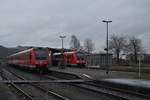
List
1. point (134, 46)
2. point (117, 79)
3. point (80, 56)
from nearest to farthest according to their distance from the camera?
point (117, 79), point (80, 56), point (134, 46)

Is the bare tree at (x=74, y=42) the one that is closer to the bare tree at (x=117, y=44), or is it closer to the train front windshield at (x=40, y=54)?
the bare tree at (x=117, y=44)

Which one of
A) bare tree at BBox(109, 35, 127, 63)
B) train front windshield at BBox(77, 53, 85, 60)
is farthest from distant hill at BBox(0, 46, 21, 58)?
train front windshield at BBox(77, 53, 85, 60)

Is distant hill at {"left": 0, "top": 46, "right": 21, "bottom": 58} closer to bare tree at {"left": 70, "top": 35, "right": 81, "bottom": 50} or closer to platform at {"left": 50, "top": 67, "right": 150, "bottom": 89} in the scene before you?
bare tree at {"left": 70, "top": 35, "right": 81, "bottom": 50}

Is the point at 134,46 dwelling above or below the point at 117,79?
above

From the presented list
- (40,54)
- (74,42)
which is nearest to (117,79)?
(40,54)

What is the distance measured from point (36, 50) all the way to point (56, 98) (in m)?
19.7

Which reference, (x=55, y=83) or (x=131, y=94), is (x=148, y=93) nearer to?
(x=131, y=94)

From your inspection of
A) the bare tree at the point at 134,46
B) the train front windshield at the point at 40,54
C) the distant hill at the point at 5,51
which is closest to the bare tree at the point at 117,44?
the bare tree at the point at 134,46

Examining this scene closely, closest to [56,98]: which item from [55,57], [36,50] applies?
[36,50]

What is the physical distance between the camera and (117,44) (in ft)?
316

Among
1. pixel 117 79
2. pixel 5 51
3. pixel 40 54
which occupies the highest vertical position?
pixel 5 51

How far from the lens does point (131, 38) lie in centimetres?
9544

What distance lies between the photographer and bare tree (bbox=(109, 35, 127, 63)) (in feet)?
306

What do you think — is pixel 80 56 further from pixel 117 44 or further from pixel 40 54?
pixel 117 44
